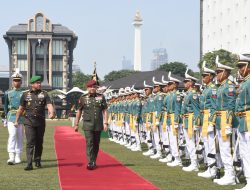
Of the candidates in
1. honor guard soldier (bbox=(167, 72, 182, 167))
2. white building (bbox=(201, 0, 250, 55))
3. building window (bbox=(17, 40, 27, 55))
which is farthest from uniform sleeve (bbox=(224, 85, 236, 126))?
building window (bbox=(17, 40, 27, 55))

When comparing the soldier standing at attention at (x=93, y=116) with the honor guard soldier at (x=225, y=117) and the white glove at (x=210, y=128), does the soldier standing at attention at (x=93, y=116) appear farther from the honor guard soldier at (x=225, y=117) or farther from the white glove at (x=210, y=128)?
the honor guard soldier at (x=225, y=117)

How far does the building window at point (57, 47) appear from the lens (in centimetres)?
12456

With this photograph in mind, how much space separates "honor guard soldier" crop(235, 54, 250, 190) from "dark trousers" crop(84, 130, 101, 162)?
4519 mm

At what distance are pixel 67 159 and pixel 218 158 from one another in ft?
18.4

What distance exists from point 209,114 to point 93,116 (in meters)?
3.23

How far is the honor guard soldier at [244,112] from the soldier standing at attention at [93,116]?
180 inches

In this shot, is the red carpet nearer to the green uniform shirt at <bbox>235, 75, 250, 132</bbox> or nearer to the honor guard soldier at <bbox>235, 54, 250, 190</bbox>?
the honor guard soldier at <bbox>235, 54, 250, 190</bbox>

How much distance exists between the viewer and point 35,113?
1440 centimetres

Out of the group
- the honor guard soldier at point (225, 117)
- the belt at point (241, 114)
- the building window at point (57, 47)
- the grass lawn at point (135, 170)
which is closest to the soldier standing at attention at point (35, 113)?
the grass lawn at point (135, 170)

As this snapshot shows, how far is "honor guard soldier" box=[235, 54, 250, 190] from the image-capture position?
10.6 metres

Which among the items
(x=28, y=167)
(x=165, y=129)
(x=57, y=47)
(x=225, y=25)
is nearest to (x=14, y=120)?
(x=28, y=167)

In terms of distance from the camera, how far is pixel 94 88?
14766 millimetres

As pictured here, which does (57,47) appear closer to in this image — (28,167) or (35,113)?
(35,113)

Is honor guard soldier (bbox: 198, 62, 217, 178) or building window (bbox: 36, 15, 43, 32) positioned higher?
building window (bbox: 36, 15, 43, 32)
